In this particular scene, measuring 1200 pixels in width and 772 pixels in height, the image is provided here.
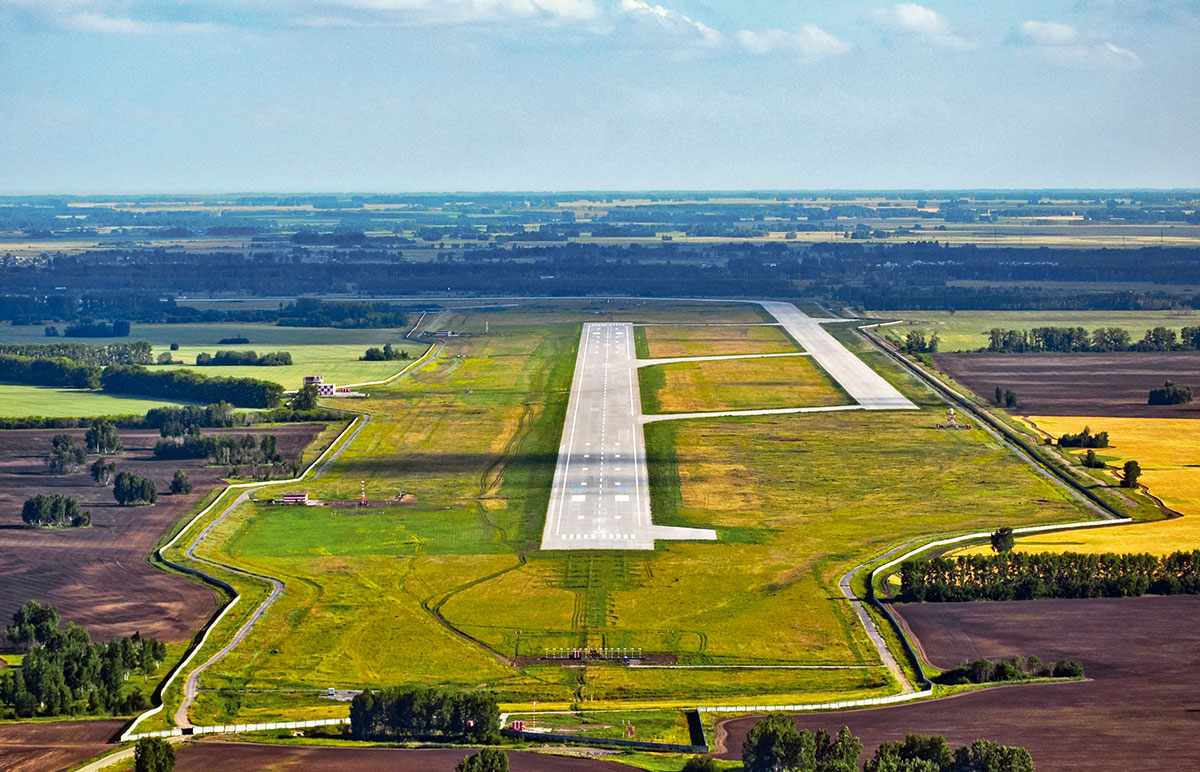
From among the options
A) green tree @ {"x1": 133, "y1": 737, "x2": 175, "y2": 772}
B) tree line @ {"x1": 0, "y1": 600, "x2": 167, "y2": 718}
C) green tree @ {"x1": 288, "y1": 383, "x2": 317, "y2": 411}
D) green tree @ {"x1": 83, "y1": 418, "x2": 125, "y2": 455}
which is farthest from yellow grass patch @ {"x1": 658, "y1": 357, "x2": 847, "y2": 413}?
green tree @ {"x1": 133, "y1": 737, "x2": 175, "y2": 772}

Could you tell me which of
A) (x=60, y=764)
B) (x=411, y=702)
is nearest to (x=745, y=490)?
(x=411, y=702)

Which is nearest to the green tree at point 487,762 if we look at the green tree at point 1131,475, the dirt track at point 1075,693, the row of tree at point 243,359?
the dirt track at point 1075,693

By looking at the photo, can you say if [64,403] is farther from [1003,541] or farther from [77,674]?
[1003,541]

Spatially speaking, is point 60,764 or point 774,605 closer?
point 60,764

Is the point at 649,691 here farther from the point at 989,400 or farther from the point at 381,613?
the point at 989,400

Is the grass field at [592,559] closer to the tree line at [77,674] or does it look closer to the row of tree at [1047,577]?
the tree line at [77,674]

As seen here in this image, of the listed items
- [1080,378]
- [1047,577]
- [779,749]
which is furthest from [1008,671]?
[1080,378]

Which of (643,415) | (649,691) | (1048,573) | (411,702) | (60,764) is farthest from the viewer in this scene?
(643,415)

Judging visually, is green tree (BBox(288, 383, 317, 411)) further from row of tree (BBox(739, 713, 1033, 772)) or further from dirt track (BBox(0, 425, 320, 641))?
row of tree (BBox(739, 713, 1033, 772))
